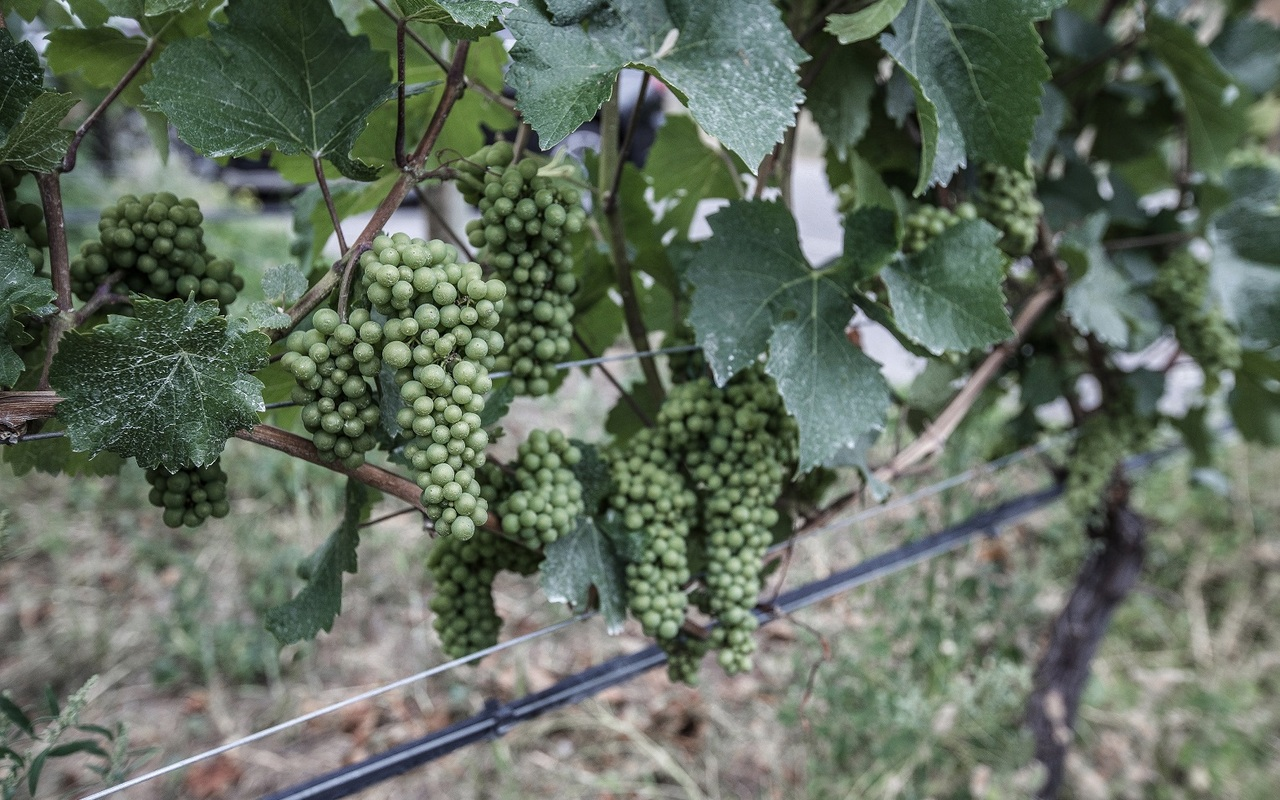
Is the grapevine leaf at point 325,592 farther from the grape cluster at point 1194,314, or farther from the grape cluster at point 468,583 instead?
the grape cluster at point 1194,314

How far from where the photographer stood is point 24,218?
702 millimetres

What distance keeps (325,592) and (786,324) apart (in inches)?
20.4

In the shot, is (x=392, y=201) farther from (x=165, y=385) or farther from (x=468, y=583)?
(x=468, y=583)

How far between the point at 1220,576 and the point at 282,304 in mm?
3144

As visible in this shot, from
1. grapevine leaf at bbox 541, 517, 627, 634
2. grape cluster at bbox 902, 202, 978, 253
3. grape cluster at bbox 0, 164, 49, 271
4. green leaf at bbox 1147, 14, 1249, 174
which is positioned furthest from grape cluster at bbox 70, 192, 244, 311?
green leaf at bbox 1147, 14, 1249, 174

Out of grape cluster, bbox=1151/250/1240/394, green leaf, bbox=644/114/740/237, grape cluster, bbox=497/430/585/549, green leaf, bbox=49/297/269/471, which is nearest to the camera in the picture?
green leaf, bbox=49/297/269/471

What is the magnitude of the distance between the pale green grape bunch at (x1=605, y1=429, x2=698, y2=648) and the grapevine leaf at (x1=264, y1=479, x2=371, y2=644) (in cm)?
26

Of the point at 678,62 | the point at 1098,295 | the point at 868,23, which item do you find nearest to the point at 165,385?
the point at 678,62

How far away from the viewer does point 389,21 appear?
0.91 metres

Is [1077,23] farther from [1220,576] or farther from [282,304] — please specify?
[1220,576]

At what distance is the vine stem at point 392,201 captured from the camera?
0.64 metres

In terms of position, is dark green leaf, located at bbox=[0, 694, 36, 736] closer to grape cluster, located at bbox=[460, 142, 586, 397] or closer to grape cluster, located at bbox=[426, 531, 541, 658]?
grape cluster, located at bbox=[426, 531, 541, 658]

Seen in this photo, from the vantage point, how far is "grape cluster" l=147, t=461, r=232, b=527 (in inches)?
26.1

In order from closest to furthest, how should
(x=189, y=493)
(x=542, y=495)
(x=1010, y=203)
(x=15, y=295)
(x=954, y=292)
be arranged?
(x=15, y=295)
(x=189, y=493)
(x=542, y=495)
(x=954, y=292)
(x=1010, y=203)
